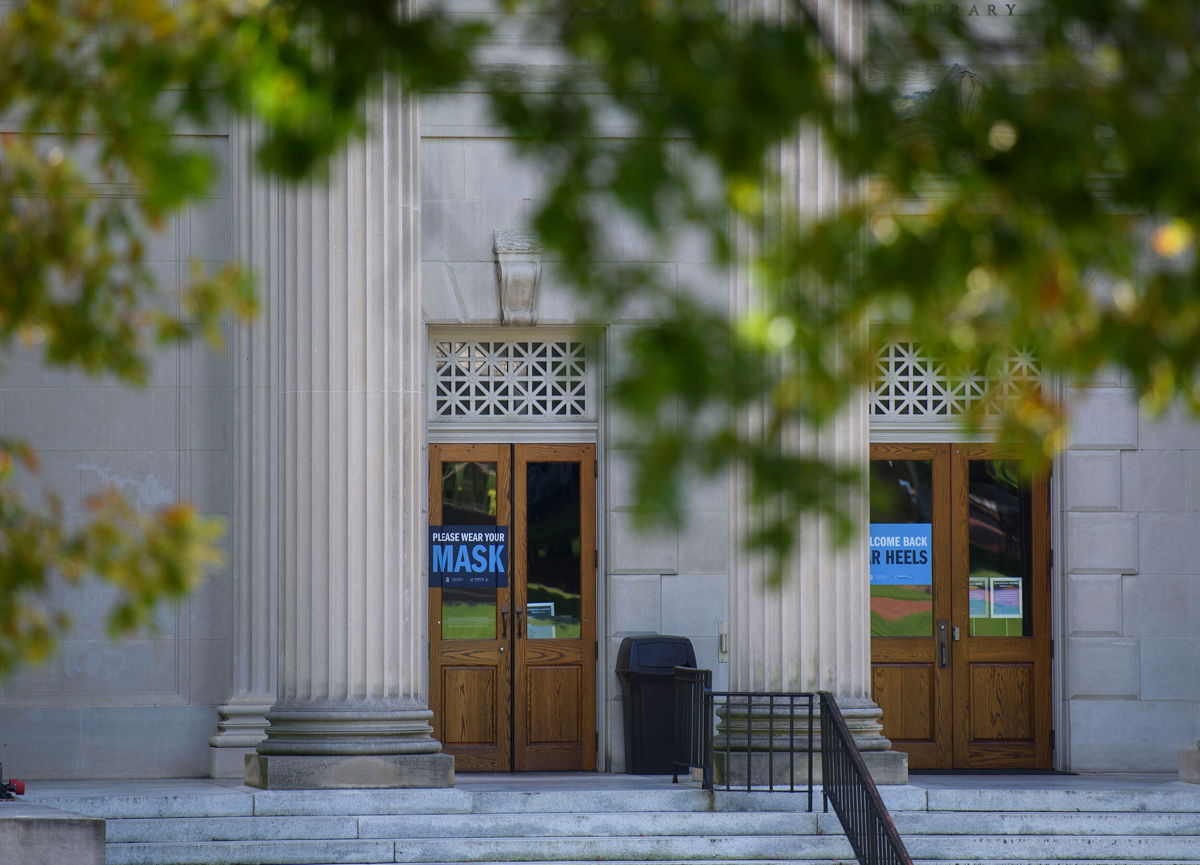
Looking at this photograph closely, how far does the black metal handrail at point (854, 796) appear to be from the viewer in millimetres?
10336

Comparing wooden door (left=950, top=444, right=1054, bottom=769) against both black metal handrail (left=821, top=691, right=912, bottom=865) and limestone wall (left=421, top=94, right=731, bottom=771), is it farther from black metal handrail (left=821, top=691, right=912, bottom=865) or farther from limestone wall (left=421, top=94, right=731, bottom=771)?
black metal handrail (left=821, top=691, right=912, bottom=865)

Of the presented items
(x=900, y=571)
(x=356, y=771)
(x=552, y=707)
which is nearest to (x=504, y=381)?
(x=552, y=707)

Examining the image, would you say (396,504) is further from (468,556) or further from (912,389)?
(912,389)

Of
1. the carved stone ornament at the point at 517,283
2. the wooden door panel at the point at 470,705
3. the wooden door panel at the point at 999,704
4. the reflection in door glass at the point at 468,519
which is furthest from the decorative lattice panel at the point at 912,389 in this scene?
the wooden door panel at the point at 470,705

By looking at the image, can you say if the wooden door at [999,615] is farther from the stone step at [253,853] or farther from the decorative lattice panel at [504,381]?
the stone step at [253,853]

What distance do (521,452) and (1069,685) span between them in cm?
564

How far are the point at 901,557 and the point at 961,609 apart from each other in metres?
0.78

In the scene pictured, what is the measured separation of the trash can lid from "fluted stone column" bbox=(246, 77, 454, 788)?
3658 mm

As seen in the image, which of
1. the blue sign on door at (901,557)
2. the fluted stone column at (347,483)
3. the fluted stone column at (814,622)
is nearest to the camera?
the fluted stone column at (347,483)

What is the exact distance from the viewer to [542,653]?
16.5 m

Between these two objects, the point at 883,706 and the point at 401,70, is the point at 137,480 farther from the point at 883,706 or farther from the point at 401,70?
the point at 401,70

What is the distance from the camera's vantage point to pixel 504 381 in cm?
1652

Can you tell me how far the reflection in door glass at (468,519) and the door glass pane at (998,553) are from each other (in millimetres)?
4620

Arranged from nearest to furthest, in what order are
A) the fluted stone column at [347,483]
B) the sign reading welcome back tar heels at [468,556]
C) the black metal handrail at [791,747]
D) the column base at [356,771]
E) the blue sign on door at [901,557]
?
the black metal handrail at [791,747], the column base at [356,771], the fluted stone column at [347,483], the sign reading welcome back tar heels at [468,556], the blue sign on door at [901,557]
